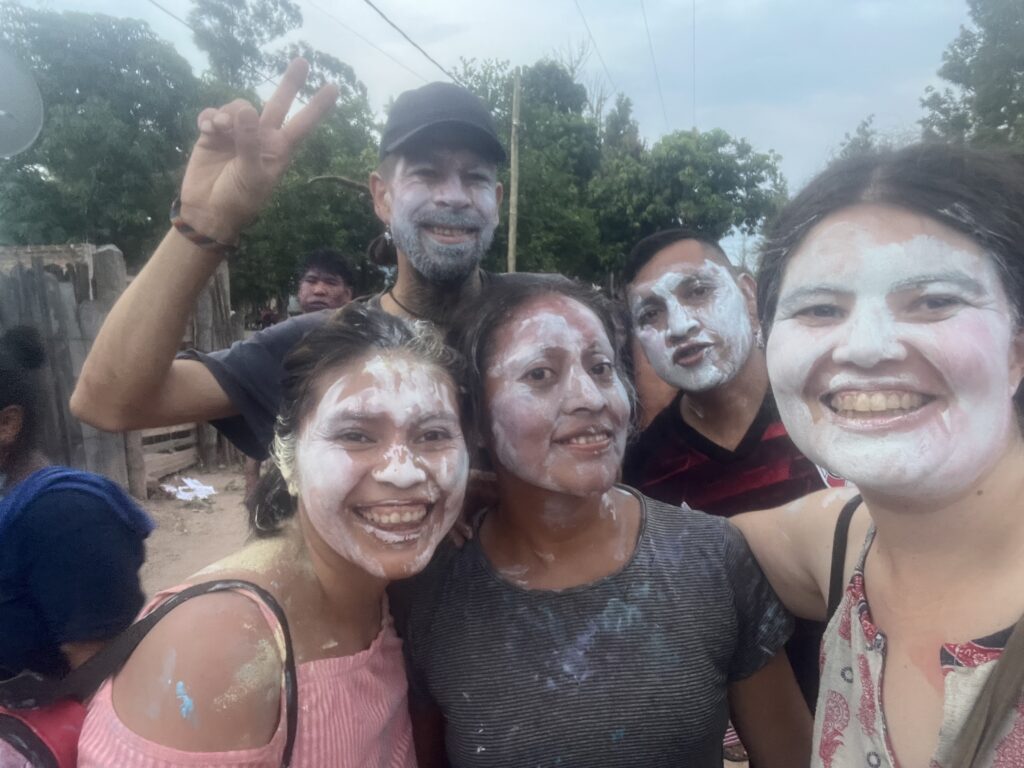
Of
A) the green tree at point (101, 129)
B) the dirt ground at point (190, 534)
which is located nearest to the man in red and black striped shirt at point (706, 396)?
the dirt ground at point (190, 534)

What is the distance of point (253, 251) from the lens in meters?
14.9

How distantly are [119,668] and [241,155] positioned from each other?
1.22 metres

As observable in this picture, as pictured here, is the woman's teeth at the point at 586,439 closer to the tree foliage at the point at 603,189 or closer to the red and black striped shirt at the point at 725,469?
the red and black striped shirt at the point at 725,469

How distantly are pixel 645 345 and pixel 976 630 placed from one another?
1.53m

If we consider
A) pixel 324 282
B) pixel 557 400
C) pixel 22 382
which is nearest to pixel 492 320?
pixel 557 400

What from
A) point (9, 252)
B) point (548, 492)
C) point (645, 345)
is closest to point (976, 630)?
point (548, 492)

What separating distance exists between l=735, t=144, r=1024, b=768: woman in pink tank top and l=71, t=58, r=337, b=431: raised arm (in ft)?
4.33

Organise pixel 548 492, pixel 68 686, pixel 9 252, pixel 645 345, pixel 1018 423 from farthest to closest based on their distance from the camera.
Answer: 1. pixel 9 252
2. pixel 645 345
3. pixel 548 492
4. pixel 68 686
5. pixel 1018 423

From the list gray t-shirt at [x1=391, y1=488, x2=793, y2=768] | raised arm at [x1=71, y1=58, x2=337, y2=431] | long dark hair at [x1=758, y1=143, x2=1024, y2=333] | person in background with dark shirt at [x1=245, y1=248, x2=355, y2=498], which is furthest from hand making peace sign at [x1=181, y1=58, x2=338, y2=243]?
person in background with dark shirt at [x1=245, y1=248, x2=355, y2=498]

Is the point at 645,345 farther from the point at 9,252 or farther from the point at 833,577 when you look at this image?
the point at 9,252

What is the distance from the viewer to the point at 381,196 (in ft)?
9.23

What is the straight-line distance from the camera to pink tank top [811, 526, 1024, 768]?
3.78ft

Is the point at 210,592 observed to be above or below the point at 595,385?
below

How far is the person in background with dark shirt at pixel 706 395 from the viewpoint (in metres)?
2.39
